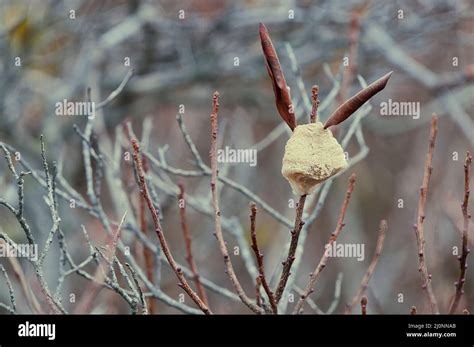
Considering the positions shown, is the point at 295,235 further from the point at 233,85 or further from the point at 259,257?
the point at 233,85
